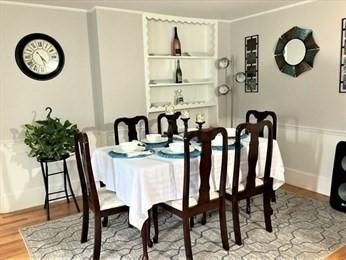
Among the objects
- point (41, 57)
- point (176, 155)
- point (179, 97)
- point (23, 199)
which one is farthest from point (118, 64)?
point (23, 199)

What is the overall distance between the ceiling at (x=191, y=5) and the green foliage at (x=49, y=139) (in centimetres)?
134

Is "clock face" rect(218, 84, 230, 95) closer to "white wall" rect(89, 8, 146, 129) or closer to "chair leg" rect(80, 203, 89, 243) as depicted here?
"white wall" rect(89, 8, 146, 129)

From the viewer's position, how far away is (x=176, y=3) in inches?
143

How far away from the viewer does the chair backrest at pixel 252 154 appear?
8.11ft

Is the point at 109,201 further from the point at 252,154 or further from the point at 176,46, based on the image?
the point at 176,46

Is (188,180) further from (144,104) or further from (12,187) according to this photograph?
(12,187)

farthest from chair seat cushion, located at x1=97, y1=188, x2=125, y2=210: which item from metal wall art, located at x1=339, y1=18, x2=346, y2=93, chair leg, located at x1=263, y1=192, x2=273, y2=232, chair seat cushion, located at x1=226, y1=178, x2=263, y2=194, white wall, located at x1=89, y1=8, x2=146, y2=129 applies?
metal wall art, located at x1=339, y1=18, x2=346, y2=93

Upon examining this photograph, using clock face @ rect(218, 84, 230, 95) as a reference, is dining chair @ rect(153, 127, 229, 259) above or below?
below

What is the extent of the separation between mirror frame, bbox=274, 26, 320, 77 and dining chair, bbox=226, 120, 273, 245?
148 cm

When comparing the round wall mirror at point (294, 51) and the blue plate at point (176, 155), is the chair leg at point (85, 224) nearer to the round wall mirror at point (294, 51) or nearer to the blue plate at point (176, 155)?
the blue plate at point (176, 155)

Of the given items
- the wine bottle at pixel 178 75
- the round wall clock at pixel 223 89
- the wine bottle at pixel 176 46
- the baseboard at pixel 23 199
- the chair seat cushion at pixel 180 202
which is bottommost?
the baseboard at pixel 23 199

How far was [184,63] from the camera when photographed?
4.65 m

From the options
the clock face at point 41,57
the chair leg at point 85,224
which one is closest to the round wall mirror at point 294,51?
the clock face at point 41,57

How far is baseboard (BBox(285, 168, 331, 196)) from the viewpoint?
12.3 feet
